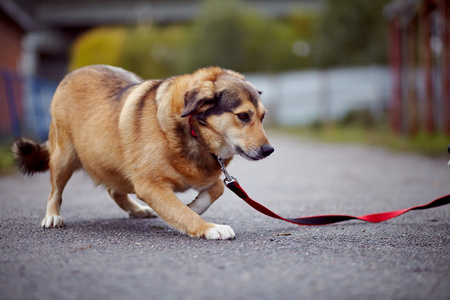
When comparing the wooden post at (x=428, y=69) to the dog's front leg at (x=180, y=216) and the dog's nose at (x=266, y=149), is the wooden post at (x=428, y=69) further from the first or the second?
the dog's front leg at (x=180, y=216)

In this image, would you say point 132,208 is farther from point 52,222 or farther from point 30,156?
point 30,156

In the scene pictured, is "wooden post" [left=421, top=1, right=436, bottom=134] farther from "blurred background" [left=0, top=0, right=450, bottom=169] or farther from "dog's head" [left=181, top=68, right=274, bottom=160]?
"dog's head" [left=181, top=68, right=274, bottom=160]

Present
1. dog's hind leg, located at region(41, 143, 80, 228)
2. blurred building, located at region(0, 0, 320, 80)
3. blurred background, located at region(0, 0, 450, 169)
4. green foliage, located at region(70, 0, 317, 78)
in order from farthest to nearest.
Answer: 1. blurred building, located at region(0, 0, 320, 80)
2. green foliage, located at region(70, 0, 317, 78)
3. blurred background, located at region(0, 0, 450, 169)
4. dog's hind leg, located at region(41, 143, 80, 228)

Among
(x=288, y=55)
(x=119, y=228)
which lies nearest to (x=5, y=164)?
(x=119, y=228)

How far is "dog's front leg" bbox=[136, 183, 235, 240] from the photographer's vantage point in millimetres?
3510

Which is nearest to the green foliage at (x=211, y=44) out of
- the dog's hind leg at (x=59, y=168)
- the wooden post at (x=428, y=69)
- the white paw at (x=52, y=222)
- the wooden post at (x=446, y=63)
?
the wooden post at (x=428, y=69)

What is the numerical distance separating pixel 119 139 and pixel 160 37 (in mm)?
43895

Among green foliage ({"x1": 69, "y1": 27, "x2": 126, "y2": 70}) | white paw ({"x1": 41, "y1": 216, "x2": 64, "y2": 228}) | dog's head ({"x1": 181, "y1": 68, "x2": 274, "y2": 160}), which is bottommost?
white paw ({"x1": 41, "y1": 216, "x2": 64, "y2": 228})

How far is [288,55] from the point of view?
40281 mm

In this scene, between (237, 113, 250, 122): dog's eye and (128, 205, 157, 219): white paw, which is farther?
(128, 205, 157, 219): white paw

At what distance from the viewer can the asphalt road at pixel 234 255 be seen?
240 cm

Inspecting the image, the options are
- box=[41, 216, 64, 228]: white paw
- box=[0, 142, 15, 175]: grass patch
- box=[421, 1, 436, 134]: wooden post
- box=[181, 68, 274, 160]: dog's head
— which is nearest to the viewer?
box=[181, 68, 274, 160]: dog's head

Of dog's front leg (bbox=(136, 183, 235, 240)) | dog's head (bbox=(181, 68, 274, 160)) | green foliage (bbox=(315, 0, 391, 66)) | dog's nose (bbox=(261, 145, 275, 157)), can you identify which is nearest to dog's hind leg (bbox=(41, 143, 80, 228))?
dog's front leg (bbox=(136, 183, 235, 240))

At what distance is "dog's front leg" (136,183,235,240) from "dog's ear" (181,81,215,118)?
0.62 meters
